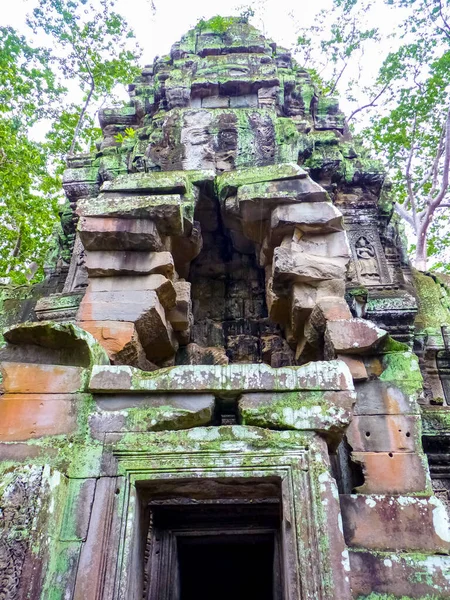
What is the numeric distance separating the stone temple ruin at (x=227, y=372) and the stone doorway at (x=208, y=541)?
31 millimetres

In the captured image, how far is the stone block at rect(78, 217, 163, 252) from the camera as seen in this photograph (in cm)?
476

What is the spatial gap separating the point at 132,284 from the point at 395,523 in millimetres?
3074

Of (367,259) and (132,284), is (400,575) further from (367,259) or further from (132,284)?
(367,259)

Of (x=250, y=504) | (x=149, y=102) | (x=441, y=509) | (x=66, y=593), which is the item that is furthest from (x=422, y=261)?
(x=66, y=593)

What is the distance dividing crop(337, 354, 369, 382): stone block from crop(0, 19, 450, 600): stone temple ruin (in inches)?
0.8

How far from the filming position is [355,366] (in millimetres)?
4137

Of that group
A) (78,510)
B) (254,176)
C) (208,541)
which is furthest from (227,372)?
(208,541)

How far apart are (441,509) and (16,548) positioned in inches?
113

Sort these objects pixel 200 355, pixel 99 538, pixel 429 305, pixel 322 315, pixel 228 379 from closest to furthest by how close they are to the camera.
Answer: pixel 99 538, pixel 228 379, pixel 322 315, pixel 200 355, pixel 429 305

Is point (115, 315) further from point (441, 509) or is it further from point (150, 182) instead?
point (441, 509)

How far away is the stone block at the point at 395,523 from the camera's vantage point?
10.9ft

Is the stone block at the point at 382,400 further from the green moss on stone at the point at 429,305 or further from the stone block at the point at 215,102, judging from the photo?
the stone block at the point at 215,102

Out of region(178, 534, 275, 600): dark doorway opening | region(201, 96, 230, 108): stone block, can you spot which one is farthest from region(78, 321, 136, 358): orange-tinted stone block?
region(201, 96, 230, 108): stone block

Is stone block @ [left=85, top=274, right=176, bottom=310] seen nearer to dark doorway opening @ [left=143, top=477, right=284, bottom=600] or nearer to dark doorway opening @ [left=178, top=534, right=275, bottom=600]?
dark doorway opening @ [left=143, top=477, right=284, bottom=600]
